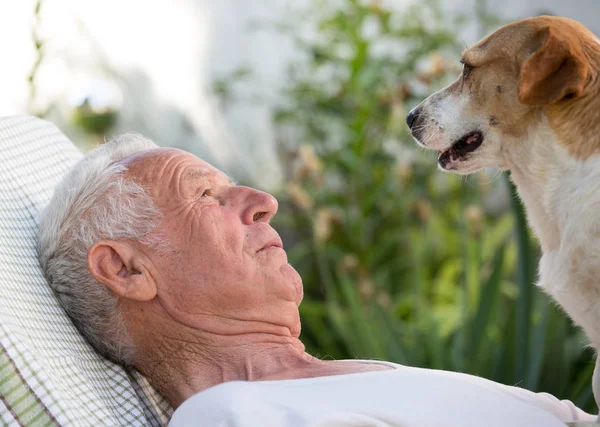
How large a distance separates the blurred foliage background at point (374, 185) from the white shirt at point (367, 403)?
1587 mm

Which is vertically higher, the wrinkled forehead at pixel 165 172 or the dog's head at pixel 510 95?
the dog's head at pixel 510 95

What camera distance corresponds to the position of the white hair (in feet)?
4.98

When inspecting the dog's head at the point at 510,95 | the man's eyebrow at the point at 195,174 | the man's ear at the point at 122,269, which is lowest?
the man's ear at the point at 122,269

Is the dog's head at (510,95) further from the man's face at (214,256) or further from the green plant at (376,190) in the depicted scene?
the green plant at (376,190)

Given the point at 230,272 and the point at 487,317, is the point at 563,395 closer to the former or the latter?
the point at 487,317

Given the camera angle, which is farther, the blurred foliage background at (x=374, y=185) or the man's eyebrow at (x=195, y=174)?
the blurred foliage background at (x=374, y=185)

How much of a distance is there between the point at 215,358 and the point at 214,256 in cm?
20

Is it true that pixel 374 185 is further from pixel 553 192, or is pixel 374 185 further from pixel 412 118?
pixel 553 192

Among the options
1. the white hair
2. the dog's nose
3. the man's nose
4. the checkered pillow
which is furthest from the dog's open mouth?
the checkered pillow

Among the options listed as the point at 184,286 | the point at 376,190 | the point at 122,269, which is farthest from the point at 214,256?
the point at 376,190

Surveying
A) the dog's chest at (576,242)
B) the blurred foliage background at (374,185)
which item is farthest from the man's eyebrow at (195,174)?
the blurred foliage background at (374,185)

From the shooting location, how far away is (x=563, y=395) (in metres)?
2.47

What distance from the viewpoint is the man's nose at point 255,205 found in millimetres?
1586

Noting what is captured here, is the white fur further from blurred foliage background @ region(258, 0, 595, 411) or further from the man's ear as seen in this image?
blurred foliage background @ region(258, 0, 595, 411)
